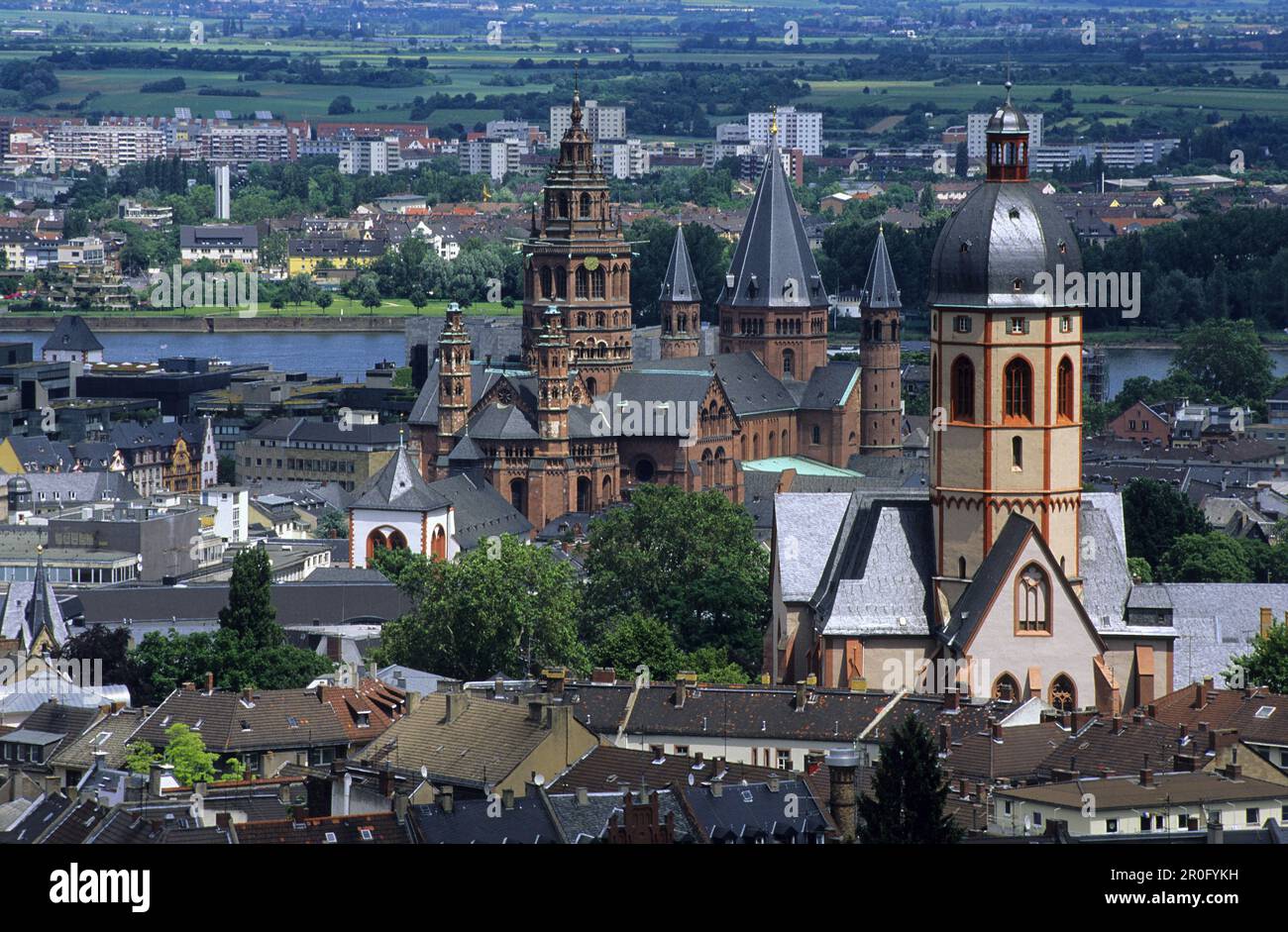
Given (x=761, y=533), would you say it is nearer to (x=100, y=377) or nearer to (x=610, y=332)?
(x=610, y=332)

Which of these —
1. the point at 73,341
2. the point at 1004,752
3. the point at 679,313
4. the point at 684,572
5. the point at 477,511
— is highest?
the point at 73,341

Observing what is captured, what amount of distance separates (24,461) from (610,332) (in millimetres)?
18053

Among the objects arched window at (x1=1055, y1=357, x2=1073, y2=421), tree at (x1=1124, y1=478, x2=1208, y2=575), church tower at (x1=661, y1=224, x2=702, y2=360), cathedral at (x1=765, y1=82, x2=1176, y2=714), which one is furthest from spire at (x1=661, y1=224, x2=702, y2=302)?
arched window at (x1=1055, y1=357, x2=1073, y2=421)

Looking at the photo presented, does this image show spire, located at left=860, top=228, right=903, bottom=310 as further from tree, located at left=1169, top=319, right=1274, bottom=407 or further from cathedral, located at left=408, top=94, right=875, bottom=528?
tree, located at left=1169, top=319, right=1274, bottom=407

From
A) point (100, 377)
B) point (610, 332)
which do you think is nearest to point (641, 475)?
point (610, 332)

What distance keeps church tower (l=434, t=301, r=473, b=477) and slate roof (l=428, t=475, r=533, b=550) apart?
8.24 ft

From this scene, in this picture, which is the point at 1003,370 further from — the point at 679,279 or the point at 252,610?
the point at 679,279

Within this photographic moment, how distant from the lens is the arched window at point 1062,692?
1355 inches

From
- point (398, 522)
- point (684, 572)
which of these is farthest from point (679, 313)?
point (684, 572)

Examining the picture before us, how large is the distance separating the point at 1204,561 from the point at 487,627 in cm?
1660

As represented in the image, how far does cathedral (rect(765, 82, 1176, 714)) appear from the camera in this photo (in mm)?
34156

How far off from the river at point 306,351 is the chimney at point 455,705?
77.9m

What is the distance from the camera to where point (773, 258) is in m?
77.4

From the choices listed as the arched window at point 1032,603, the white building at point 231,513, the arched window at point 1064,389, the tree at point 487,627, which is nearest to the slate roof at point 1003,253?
the arched window at point 1064,389
